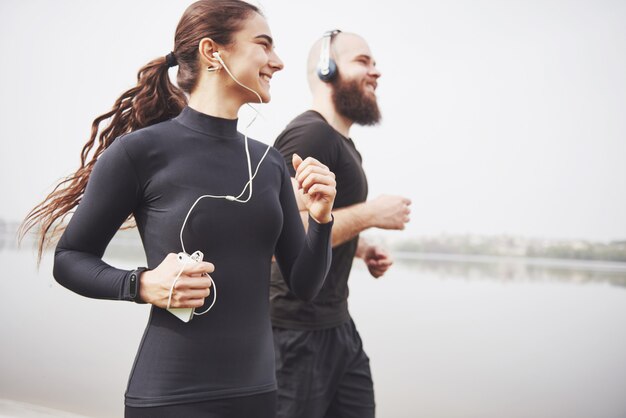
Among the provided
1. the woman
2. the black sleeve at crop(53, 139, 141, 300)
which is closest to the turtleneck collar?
the woman

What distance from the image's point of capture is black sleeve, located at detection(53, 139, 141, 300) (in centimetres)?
76

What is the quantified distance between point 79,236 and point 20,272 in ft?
9.67

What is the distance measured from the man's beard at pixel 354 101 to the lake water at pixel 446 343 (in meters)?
1.56

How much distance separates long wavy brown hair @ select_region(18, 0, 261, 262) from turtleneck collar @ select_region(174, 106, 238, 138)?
58 millimetres

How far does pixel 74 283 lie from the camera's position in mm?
773

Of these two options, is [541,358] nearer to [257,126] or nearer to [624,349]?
[624,349]

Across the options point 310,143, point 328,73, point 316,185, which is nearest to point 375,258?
point 310,143

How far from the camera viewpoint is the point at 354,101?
4.90ft

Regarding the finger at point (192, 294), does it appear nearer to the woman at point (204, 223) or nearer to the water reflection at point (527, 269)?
the woman at point (204, 223)

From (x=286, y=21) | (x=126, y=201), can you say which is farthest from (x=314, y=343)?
(x=286, y=21)

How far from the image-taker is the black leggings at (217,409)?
29.8 inches

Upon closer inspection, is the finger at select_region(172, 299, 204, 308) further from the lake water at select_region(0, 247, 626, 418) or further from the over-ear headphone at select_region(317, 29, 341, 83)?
the lake water at select_region(0, 247, 626, 418)

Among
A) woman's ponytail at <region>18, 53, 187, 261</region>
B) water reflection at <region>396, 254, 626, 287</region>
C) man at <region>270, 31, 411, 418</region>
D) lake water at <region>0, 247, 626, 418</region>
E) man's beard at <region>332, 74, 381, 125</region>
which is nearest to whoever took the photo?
woman's ponytail at <region>18, 53, 187, 261</region>

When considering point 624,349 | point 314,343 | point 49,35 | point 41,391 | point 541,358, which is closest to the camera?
Answer: point 314,343
